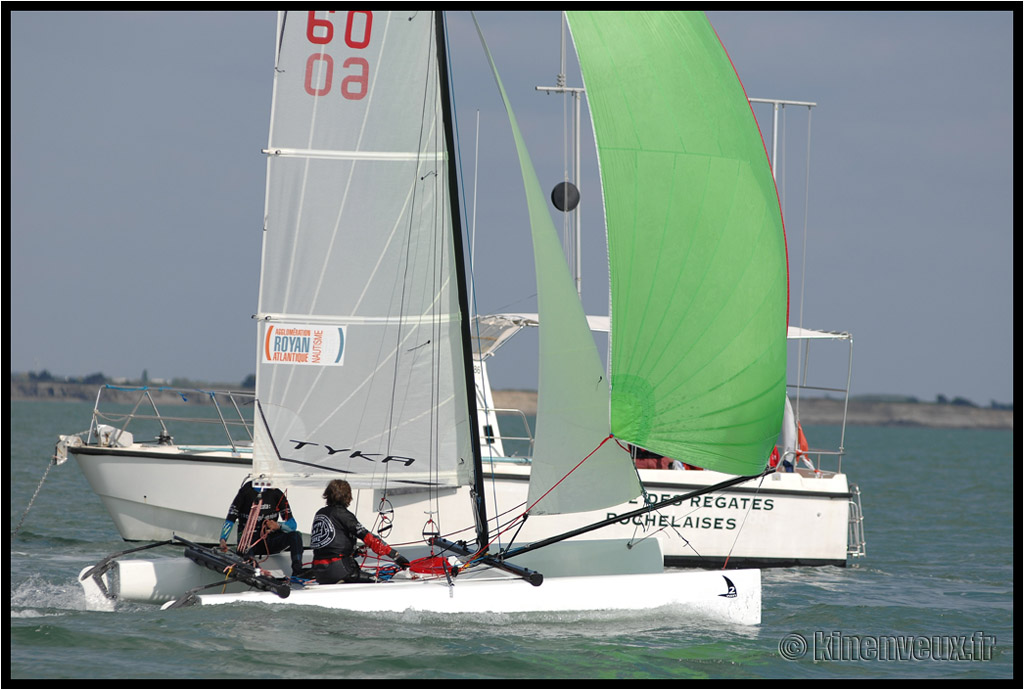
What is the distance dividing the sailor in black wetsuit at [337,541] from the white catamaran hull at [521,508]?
286cm

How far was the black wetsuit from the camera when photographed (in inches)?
352

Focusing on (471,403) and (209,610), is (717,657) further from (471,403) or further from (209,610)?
(209,610)

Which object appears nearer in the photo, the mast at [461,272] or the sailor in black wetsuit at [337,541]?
the sailor in black wetsuit at [337,541]

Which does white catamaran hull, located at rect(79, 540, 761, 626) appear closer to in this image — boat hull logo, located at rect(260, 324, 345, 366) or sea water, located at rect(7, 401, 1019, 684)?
sea water, located at rect(7, 401, 1019, 684)

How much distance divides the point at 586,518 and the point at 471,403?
3.44 meters

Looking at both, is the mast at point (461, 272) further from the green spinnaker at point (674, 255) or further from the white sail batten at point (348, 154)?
the green spinnaker at point (674, 255)

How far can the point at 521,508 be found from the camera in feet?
41.5

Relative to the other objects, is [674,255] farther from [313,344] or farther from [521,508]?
[521,508]

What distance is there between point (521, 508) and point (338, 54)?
539cm

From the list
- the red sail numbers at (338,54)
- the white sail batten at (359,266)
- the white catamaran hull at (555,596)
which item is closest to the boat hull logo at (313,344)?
the white sail batten at (359,266)

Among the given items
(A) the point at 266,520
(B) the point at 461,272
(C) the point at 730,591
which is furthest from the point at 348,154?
(C) the point at 730,591

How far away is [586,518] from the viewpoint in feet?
41.9

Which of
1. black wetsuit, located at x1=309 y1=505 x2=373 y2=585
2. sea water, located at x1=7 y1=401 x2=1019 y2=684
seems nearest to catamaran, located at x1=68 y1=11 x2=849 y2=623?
sea water, located at x1=7 y1=401 x2=1019 y2=684

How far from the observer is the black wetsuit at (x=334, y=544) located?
352 inches
